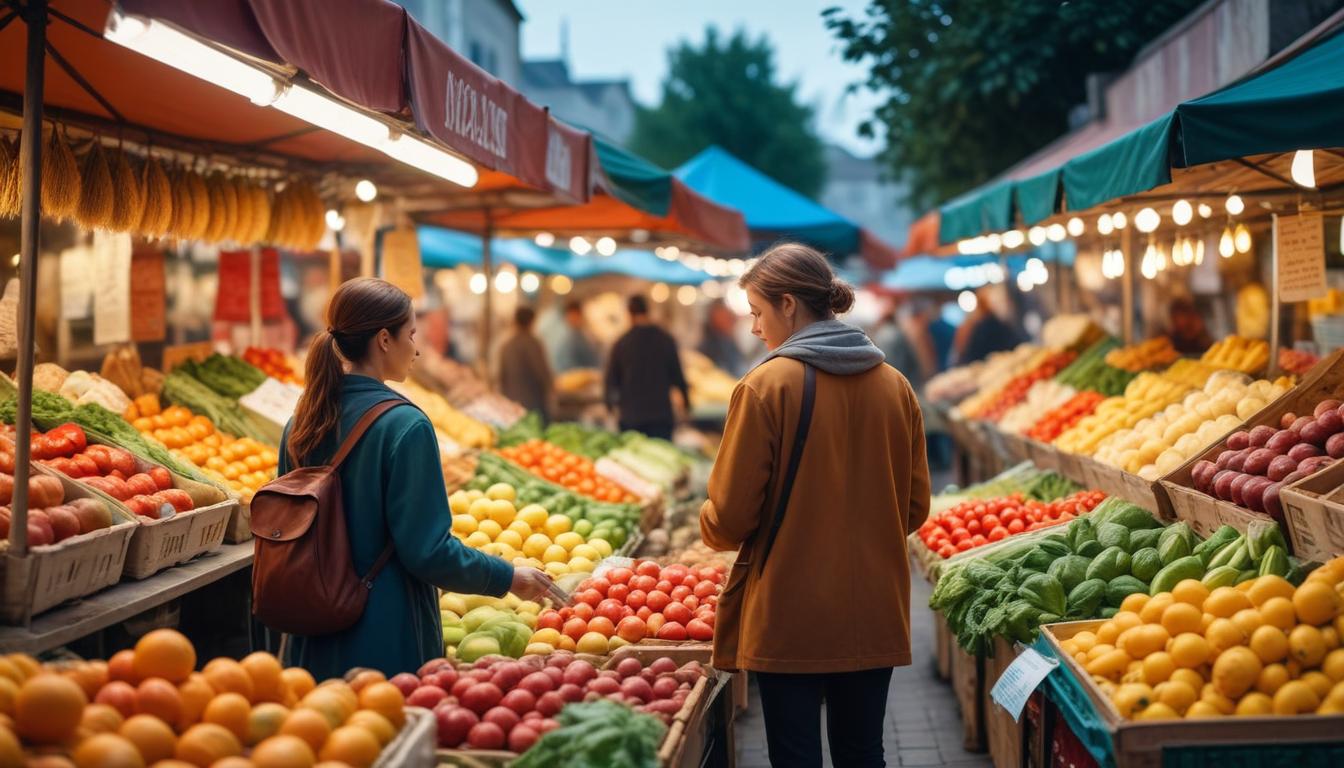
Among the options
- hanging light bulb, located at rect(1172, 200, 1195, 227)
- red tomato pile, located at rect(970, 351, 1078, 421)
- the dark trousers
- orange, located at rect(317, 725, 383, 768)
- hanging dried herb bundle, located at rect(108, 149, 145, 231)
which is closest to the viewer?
orange, located at rect(317, 725, 383, 768)

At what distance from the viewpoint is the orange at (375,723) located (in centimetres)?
275

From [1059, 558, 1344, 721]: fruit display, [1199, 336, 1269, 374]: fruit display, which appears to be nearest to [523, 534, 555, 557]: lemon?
[1059, 558, 1344, 721]: fruit display

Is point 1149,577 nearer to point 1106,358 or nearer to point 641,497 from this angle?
point 641,497

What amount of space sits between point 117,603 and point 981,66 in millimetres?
12907

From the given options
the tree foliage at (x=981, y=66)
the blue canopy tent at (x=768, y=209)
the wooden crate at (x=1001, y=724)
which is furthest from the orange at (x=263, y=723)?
the tree foliage at (x=981, y=66)

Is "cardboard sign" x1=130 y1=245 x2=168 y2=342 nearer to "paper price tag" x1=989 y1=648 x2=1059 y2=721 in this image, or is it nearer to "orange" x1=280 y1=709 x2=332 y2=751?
"orange" x1=280 y1=709 x2=332 y2=751

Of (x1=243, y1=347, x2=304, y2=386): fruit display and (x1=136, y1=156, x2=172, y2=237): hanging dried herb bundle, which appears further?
(x1=243, y1=347, x2=304, y2=386): fruit display

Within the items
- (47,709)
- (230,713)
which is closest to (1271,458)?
(230,713)

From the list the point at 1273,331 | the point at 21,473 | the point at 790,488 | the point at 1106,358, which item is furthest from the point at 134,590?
the point at 1106,358

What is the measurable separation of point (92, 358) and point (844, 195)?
220ft

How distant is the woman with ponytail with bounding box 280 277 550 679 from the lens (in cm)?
344

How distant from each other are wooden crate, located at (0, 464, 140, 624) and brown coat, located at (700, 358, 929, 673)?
1974 millimetres

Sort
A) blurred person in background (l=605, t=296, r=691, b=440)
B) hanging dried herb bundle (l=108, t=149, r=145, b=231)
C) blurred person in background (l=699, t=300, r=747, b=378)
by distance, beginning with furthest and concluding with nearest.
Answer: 1. blurred person in background (l=699, t=300, r=747, b=378)
2. blurred person in background (l=605, t=296, r=691, b=440)
3. hanging dried herb bundle (l=108, t=149, r=145, b=231)

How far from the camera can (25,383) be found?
3426 mm
